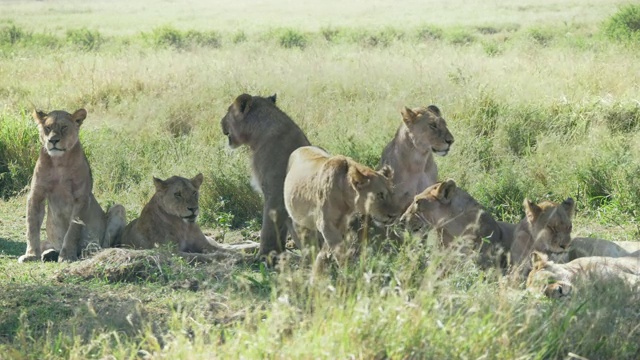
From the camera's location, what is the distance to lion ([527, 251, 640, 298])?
635 cm

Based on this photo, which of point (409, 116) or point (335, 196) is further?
point (409, 116)

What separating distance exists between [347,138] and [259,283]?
172 inches

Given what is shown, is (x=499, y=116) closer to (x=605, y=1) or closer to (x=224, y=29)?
(x=224, y=29)

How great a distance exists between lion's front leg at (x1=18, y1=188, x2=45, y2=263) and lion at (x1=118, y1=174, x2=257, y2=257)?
0.70m

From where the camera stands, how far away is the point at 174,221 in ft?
27.4

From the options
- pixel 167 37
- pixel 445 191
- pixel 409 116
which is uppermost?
pixel 409 116

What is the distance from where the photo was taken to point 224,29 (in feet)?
117

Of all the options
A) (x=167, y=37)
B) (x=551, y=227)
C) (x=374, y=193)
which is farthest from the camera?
(x=167, y=37)

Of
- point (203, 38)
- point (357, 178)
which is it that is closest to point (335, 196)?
point (357, 178)

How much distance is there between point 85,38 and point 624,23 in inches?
583

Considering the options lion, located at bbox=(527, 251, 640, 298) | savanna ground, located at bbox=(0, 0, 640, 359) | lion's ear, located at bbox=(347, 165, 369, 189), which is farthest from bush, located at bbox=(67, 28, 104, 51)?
lion, located at bbox=(527, 251, 640, 298)

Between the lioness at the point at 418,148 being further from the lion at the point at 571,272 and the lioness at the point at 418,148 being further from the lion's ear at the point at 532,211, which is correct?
the lion at the point at 571,272

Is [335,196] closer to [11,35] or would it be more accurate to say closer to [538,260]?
[538,260]

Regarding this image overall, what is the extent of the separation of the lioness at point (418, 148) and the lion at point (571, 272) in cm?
165
